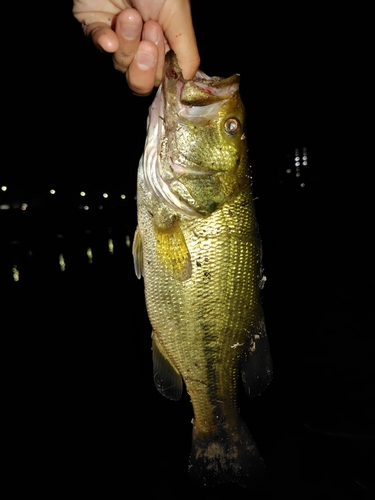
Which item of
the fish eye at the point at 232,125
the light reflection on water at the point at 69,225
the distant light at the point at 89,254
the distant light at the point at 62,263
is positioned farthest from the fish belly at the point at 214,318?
the distant light at the point at 89,254

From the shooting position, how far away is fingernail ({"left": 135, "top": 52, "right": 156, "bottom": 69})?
6.27ft

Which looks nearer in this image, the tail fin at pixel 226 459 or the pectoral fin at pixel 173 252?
the pectoral fin at pixel 173 252

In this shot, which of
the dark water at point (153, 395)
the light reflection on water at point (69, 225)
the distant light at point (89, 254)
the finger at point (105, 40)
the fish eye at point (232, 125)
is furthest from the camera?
the distant light at point (89, 254)

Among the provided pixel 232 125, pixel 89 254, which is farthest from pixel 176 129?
pixel 89 254

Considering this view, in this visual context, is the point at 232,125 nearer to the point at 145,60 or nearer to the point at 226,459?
the point at 145,60

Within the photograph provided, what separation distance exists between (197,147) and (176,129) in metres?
0.14

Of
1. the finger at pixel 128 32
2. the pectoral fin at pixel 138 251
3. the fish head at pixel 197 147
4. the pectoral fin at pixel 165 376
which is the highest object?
the finger at pixel 128 32

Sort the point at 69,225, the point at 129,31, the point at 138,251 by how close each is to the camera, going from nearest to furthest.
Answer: the point at 129,31
the point at 138,251
the point at 69,225

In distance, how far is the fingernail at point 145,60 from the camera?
6.27ft

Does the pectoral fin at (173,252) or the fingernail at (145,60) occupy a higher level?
the fingernail at (145,60)

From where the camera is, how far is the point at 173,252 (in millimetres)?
1934

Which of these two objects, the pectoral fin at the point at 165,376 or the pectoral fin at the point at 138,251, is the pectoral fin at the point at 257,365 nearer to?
the pectoral fin at the point at 165,376

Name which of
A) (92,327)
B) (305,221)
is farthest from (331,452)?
(305,221)

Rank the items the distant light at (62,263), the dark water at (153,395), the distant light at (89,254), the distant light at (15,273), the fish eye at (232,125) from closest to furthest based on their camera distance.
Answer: the fish eye at (232,125) < the dark water at (153,395) < the distant light at (15,273) < the distant light at (62,263) < the distant light at (89,254)
